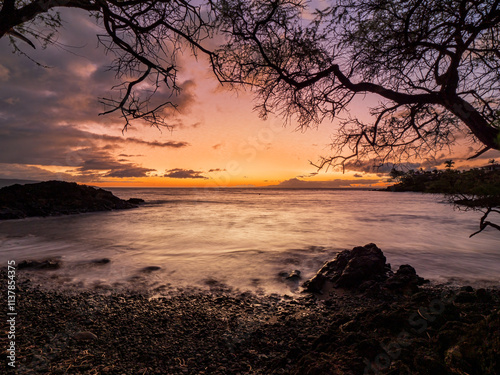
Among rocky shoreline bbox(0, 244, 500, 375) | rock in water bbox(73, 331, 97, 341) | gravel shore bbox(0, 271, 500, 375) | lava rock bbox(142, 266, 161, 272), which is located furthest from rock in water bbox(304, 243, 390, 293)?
lava rock bbox(142, 266, 161, 272)

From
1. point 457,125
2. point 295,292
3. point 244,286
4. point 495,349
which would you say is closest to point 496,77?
point 457,125

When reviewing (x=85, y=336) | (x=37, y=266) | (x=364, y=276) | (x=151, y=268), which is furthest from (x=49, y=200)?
(x=364, y=276)

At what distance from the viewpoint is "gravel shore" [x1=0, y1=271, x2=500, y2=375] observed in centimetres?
205

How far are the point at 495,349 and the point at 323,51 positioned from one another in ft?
15.2

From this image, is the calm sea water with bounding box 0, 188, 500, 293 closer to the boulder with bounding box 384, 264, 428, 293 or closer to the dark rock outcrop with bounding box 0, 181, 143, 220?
the boulder with bounding box 384, 264, 428, 293

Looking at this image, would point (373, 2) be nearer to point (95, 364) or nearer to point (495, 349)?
point (495, 349)

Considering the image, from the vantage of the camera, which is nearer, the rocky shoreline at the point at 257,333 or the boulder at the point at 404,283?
the rocky shoreline at the point at 257,333

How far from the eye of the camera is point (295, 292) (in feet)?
17.4

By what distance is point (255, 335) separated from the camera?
3359mm

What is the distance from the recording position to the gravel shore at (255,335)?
2.05 m

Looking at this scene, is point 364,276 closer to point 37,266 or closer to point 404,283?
point 404,283

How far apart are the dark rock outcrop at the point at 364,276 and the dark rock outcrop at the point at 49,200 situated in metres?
21.8

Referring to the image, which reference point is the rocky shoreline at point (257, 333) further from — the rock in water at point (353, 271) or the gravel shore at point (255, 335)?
the rock in water at point (353, 271)

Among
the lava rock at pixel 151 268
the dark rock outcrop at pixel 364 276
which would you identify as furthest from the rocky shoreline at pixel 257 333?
the lava rock at pixel 151 268
